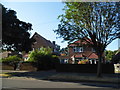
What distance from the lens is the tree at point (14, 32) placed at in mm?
18125

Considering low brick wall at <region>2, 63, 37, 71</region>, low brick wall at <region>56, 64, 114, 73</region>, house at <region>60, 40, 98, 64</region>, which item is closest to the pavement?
low brick wall at <region>56, 64, 114, 73</region>

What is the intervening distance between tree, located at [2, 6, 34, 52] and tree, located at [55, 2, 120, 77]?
19.1ft

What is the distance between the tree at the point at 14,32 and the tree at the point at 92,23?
229 inches

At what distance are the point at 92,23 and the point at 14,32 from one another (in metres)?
9.54

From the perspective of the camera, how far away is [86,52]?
1602 inches

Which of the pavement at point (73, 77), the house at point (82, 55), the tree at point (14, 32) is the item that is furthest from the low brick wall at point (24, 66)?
the house at point (82, 55)

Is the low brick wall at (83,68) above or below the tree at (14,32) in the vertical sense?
below

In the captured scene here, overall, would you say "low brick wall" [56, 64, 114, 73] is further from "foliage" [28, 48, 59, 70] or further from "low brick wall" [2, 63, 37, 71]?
"low brick wall" [2, 63, 37, 71]

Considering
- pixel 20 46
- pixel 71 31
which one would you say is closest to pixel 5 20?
pixel 20 46

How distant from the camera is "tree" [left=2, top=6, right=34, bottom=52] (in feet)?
59.5

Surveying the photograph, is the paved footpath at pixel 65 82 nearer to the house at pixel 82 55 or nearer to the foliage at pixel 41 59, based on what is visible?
the foliage at pixel 41 59

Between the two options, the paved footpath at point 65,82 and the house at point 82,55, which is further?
the house at point 82,55

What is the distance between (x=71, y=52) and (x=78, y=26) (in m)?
26.4

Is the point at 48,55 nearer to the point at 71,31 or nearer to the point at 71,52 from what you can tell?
the point at 71,31
